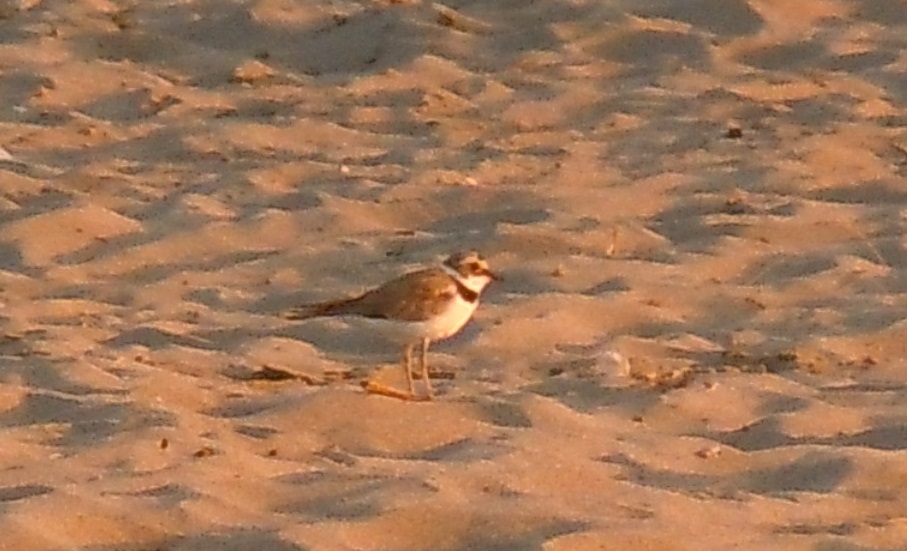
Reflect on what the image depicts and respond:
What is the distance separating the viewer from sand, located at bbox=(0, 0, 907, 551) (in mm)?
5703

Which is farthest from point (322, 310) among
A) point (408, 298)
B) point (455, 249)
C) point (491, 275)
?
point (455, 249)

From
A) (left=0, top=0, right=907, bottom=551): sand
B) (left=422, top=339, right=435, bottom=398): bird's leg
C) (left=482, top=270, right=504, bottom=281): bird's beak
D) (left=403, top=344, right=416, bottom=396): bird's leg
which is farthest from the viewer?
(left=482, top=270, right=504, bottom=281): bird's beak

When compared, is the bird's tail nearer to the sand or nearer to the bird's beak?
the sand

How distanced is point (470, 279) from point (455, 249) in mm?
1489

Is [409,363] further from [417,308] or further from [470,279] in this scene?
[470,279]

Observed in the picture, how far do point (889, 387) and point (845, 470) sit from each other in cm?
115

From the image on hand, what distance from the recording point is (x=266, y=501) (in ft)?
18.4

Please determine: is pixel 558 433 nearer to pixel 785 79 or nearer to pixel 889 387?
pixel 889 387

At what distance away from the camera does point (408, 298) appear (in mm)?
7340

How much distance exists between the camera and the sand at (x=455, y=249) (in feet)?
18.7

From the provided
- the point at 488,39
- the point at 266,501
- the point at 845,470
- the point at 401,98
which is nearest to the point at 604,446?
the point at 845,470

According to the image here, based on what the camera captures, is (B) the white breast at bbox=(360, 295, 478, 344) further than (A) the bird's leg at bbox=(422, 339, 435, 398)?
Yes

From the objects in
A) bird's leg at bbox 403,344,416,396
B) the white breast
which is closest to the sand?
bird's leg at bbox 403,344,416,396

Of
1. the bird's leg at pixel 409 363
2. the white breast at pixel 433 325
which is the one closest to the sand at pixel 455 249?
the bird's leg at pixel 409 363
